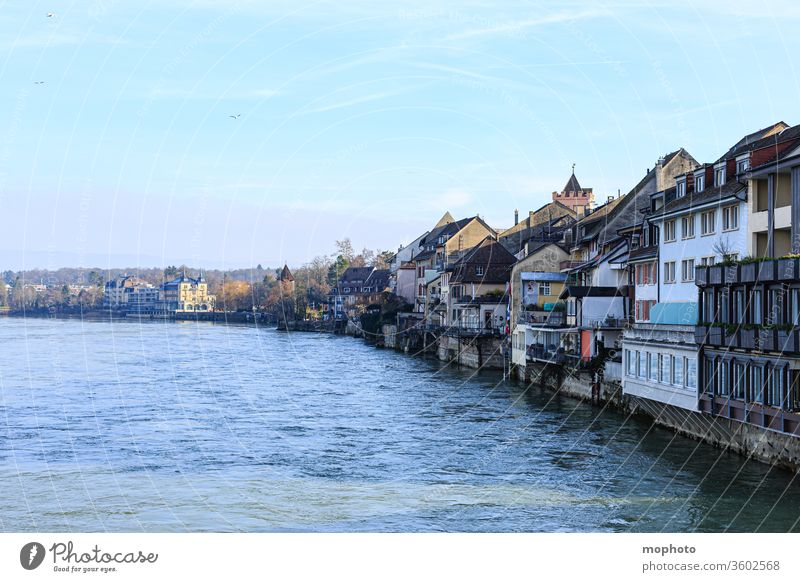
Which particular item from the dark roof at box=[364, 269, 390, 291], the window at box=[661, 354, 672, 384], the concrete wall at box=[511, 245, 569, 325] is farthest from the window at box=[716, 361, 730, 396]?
the dark roof at box=[364, 269, 390, 291]

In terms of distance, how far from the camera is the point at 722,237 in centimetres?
4484

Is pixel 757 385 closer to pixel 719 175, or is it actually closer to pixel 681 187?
pixel 719 175

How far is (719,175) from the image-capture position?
152 ft

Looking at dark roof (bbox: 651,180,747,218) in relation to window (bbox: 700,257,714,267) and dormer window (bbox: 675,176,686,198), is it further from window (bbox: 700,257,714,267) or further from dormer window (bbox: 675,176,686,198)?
window (bbox: 700,257,714,267)

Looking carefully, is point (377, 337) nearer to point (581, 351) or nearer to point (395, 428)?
point (581, 351)

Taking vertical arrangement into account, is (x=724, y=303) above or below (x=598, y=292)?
below

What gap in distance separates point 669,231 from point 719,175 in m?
5.80

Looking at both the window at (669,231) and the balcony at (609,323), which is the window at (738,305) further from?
→ the balcony at (609,323)

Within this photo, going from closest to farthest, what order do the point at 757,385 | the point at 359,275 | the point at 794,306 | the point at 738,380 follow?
the point at 794,306 → the point at 757,385 → the point at 738,380 → the point at 359,275

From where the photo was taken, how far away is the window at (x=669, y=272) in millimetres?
51406

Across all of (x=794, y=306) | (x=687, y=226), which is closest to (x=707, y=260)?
(x=687, y=226)

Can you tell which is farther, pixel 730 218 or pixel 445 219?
pixel 445 219

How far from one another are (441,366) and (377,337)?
47392mm

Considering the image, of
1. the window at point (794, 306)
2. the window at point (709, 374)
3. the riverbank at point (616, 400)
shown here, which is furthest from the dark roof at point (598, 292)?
the window at point (794, 306)
